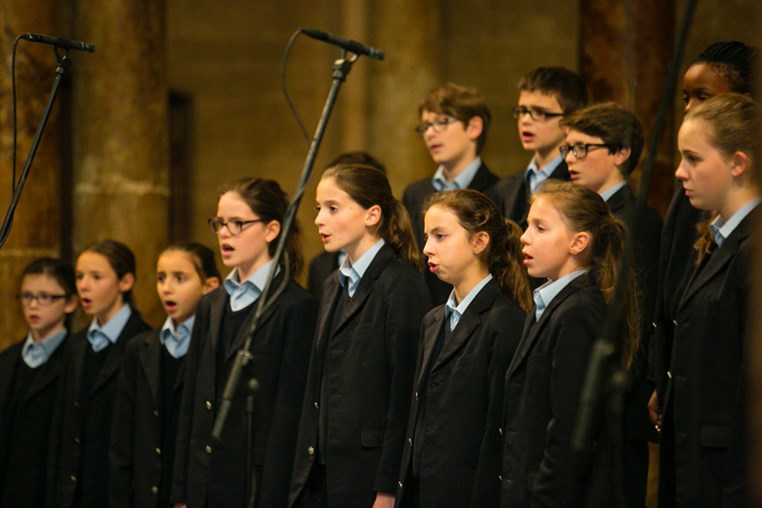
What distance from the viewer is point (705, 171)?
3.33 metres

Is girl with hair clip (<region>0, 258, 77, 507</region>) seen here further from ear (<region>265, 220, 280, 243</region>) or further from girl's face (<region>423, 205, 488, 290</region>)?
girl's face (<region>423, 205, 488, 290</region>)

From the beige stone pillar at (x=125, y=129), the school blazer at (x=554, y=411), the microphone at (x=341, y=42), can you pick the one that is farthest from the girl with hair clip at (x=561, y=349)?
the beige stone pillar at (x=125, y=129)

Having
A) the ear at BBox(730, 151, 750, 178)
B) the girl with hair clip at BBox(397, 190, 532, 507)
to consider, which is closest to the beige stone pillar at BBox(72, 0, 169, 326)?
the girl with hair clip at BBox(397, 190, 532, 507)

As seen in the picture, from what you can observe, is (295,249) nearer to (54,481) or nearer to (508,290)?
(508,290)

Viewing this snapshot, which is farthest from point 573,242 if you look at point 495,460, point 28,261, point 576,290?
point 28,261

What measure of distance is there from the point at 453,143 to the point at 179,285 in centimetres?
132

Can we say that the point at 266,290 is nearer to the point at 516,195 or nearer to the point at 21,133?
the point at 516,195

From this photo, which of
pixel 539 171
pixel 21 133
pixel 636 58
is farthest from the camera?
pixel 21 133

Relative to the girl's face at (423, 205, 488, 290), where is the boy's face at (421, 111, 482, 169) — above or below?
above

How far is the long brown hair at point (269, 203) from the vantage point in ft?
15.8

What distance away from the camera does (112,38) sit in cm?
625

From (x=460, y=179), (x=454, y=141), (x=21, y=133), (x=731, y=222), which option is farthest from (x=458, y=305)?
(x=21, y=133)

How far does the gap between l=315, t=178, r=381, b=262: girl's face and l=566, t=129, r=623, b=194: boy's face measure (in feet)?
2.31

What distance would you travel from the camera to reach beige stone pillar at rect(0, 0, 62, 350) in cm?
605
